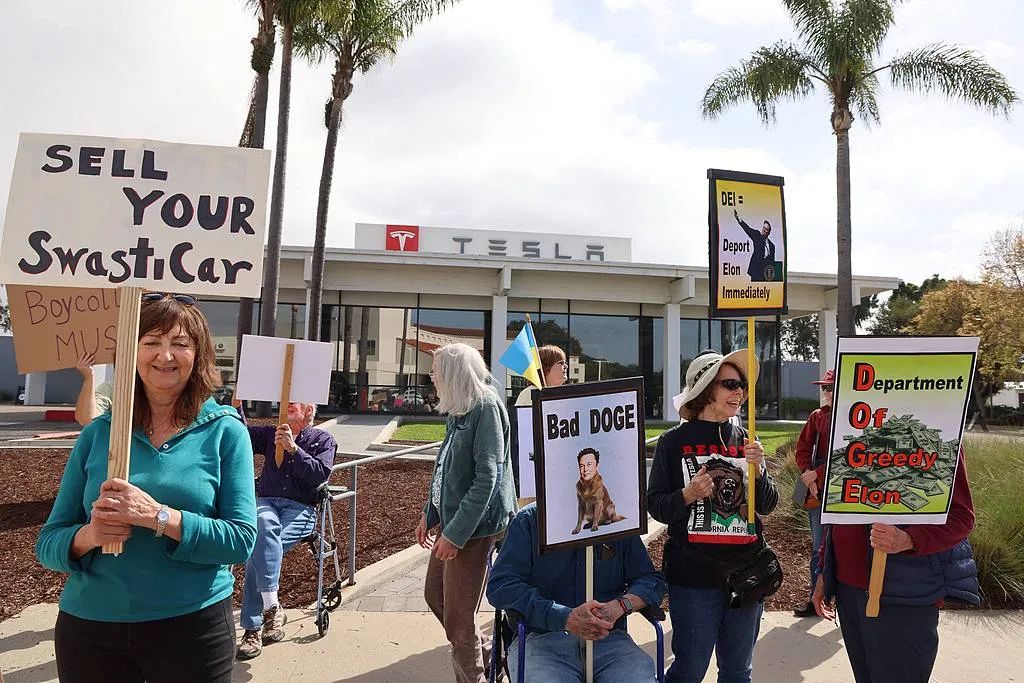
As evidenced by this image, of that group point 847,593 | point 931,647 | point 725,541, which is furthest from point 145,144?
point 931,647

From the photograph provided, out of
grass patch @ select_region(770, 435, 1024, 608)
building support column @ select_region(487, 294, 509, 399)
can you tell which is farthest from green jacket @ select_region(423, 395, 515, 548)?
building support column @ select_region(487, 294, 509, 399)

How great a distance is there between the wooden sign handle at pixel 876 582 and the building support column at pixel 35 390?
106 feet

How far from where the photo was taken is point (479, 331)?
76.3 feet

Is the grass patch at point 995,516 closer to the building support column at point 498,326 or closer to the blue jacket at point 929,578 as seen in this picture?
the blue jacket at point 929,578

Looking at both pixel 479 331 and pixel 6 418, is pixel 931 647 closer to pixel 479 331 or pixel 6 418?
pixel 479 331

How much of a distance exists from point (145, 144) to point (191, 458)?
1676 millimetres

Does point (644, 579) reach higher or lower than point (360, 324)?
lower

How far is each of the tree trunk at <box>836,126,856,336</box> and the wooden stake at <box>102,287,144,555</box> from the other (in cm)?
1571

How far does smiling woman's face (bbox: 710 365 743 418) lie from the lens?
2.98 m

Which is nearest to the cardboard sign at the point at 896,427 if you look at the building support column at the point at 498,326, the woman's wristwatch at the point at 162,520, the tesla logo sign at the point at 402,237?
the woman's wristwatch at the point at 162,520

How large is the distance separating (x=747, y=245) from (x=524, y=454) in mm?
1885

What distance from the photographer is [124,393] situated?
206 centimetres

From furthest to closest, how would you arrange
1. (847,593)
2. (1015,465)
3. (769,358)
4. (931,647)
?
(769,358), (1015,465), (847,593), (931,647)

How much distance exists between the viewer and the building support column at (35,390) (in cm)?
2766
